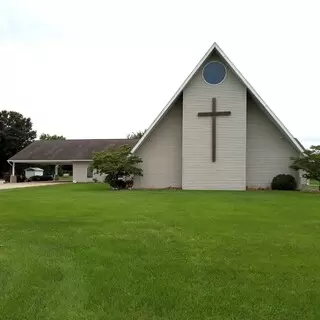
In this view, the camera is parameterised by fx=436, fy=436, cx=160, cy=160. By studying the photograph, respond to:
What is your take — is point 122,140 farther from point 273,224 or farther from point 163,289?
point 163,289

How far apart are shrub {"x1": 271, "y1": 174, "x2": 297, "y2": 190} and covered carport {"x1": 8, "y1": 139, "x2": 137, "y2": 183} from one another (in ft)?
63.7

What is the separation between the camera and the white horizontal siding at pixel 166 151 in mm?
26703

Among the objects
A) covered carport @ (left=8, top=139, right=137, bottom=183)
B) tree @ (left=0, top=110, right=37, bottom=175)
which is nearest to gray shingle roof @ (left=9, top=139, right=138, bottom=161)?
covered carport @ (left=8, top=139, right=137, bottom=183)

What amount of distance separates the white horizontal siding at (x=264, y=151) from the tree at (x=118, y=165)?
6.74m

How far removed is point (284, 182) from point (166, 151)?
720cm

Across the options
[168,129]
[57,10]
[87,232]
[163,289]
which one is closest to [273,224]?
[87,232]

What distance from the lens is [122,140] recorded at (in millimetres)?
47188

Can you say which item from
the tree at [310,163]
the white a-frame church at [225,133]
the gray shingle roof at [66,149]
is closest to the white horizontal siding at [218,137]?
the white a-frame church at [225,133]

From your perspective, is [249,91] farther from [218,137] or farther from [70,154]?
[70,154]

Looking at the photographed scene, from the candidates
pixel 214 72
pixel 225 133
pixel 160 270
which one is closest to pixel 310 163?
pixel 225 133

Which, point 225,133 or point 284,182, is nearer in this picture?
point 284,182

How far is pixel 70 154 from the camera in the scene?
43562mm

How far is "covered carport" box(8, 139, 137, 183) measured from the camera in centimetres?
4216

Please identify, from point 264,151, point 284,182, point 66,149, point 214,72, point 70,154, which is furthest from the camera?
point 66,149
